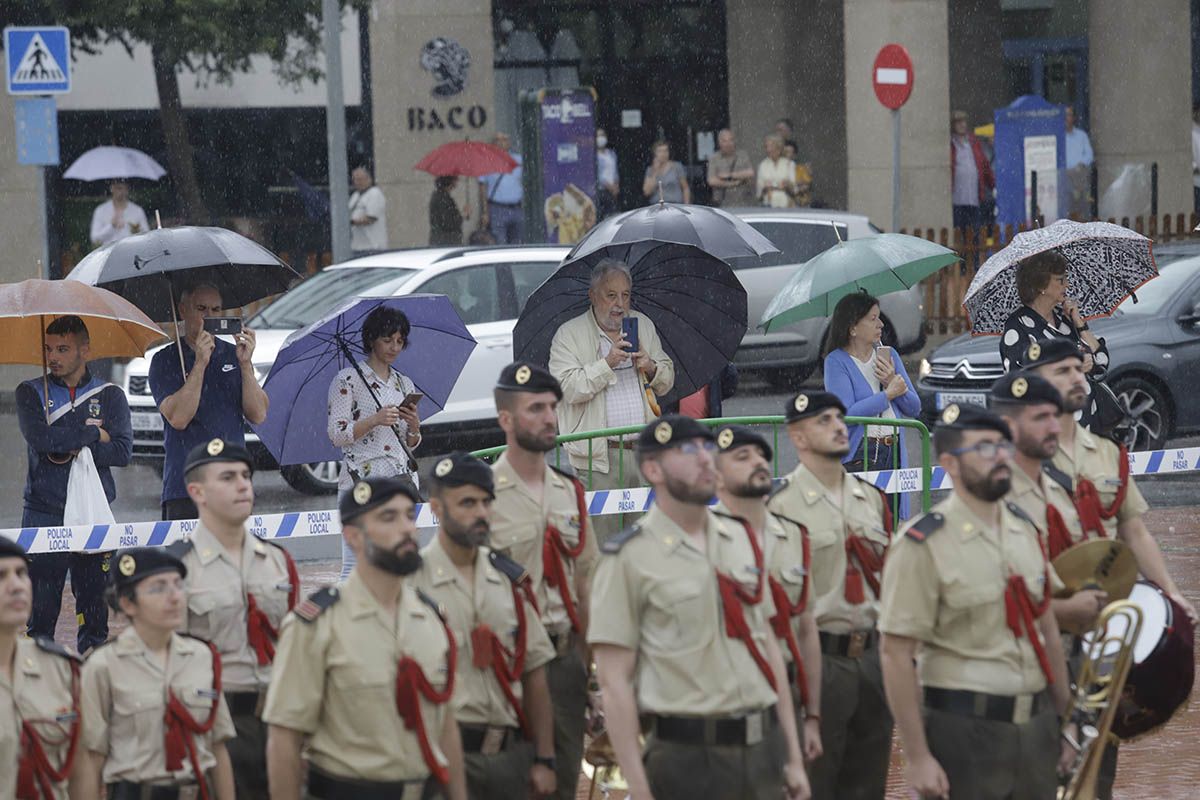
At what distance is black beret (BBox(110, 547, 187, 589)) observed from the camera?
6.11 m

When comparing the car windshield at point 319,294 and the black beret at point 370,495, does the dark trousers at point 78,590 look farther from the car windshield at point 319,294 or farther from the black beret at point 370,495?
the car windshield at point 319,294

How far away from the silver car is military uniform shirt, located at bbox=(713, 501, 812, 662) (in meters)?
12.7

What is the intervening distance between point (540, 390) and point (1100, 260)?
4.86m

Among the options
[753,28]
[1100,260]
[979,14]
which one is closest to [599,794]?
[1100,260]

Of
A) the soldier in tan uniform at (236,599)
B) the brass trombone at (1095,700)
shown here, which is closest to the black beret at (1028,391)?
the brass trombone at (1095,700)

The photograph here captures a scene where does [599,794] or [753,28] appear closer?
[599,794]

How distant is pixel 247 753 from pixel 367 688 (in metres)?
1.11

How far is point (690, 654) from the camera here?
583 cm

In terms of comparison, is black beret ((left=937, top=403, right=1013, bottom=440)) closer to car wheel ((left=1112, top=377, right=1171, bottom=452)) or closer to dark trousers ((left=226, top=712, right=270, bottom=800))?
dark trousers ((left=226, top=712, right=270, bottom=800))

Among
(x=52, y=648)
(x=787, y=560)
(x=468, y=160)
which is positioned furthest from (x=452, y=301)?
(x=52, y=648)

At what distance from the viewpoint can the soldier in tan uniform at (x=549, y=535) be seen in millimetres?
6742

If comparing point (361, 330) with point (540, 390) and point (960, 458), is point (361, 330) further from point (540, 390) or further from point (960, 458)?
point (960, 458)

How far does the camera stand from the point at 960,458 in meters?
6.09

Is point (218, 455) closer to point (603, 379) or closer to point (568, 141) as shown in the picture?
point (603, 379)
